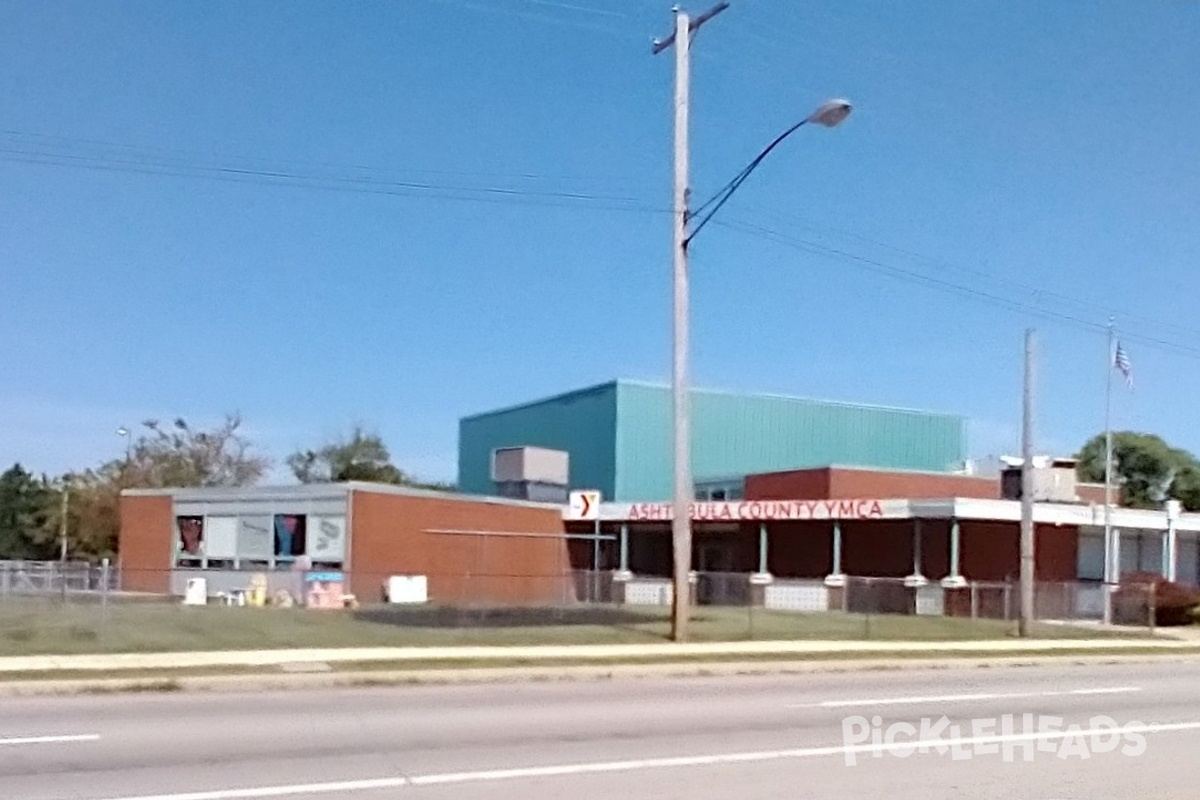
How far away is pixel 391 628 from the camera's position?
2711 cm

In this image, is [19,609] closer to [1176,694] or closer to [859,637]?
[859,637]

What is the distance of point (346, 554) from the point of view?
42344 mm

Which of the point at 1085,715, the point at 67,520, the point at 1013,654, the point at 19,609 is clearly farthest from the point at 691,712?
the point at 67,520

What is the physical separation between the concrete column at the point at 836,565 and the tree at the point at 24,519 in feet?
163

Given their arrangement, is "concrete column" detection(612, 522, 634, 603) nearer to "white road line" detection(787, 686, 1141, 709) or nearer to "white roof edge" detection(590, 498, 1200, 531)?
"white roof edge" detection(590, 498, 1200, 531)

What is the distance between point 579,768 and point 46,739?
5020 millimetres

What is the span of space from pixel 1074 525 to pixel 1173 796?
36.0m

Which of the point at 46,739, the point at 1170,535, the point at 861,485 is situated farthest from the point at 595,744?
the point at 861,485

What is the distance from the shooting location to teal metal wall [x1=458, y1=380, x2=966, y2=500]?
6762 centimetres

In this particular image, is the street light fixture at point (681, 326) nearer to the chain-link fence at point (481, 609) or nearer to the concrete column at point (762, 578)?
the chain-link fence at point (481, 609)

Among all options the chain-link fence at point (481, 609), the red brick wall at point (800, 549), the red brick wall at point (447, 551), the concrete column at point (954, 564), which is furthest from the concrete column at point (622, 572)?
the concrete column at point (954, 564)

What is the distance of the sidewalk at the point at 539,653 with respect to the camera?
65.6ft

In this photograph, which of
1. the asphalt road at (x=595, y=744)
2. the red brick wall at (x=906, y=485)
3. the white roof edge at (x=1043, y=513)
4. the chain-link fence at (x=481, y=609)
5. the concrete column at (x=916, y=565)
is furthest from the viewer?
the red brick wall at (x=906, y=485)

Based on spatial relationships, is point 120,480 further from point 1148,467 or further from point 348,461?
point 1148,467
